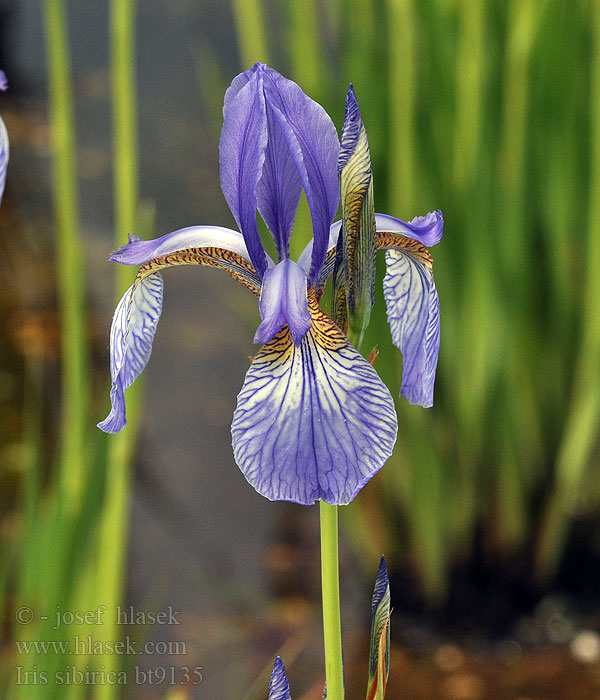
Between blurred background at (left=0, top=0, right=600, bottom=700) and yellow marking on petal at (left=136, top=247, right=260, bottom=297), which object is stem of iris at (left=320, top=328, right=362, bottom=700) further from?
blurred background at (left=0, top=0, right=600, bottom=700)

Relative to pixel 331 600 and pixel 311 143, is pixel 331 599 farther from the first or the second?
pixel 311 143

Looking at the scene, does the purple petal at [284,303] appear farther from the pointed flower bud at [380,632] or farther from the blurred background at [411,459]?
the blurred background at [411,459]

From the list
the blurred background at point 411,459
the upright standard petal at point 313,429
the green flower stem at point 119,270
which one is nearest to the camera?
the upright standard petal at point 313,429

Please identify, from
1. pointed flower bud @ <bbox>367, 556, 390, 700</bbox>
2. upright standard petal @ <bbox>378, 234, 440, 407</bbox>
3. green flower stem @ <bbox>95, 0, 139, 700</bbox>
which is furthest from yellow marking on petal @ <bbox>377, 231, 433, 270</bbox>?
green flower stem @ <bbox>95, 0, 139, 700</bbox>

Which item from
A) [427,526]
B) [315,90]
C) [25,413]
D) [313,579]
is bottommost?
[313,579]

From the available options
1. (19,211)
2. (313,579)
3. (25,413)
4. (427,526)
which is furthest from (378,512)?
(19,211)

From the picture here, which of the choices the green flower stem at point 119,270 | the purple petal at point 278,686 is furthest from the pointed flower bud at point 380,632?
the green flower stem at point 119,270

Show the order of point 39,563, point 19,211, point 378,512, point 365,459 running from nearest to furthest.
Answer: point 365,459
point 39,563
point 378,512
point 19,211

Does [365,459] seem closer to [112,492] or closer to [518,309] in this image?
[112,492]
